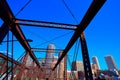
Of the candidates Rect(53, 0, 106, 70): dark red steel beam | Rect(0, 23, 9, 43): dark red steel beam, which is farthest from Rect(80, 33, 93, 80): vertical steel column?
Rect(0, 23, 9, 43): dark red steel beam

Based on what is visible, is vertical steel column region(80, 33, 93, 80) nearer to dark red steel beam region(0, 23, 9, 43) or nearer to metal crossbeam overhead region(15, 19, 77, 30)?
metal crossbeam overhead region(15, 19, 77, 30)

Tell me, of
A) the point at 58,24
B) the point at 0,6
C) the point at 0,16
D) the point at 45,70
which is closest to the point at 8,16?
the point at 0,16

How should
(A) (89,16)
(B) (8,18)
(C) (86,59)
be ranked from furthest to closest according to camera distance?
(C) (86,59) < (A) (89,16) < (B) (8,18)

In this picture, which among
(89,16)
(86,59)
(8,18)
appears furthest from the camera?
(86,59)

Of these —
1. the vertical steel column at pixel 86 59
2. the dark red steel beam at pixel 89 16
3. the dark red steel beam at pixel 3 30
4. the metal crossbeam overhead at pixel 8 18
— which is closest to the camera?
the metal crossbeam overhead at pixel 8 18

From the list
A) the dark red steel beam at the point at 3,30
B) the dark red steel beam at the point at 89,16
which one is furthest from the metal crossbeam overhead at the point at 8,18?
the dark red steel beam at the point at 89,16

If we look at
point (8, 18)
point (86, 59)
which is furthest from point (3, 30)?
point (86, 59)

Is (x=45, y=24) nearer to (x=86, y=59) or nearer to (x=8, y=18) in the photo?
(x=8, y=18)

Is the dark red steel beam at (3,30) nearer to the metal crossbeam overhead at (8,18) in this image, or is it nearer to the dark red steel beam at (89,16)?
the metal crossbeam overhead at (8,18)

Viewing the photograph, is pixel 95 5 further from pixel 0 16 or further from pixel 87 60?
pixel 0 16

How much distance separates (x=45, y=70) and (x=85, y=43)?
74.2 ft

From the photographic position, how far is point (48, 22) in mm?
9711

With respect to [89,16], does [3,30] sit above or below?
below

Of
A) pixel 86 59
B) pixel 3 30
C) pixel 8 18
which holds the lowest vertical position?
pixel 86 59
